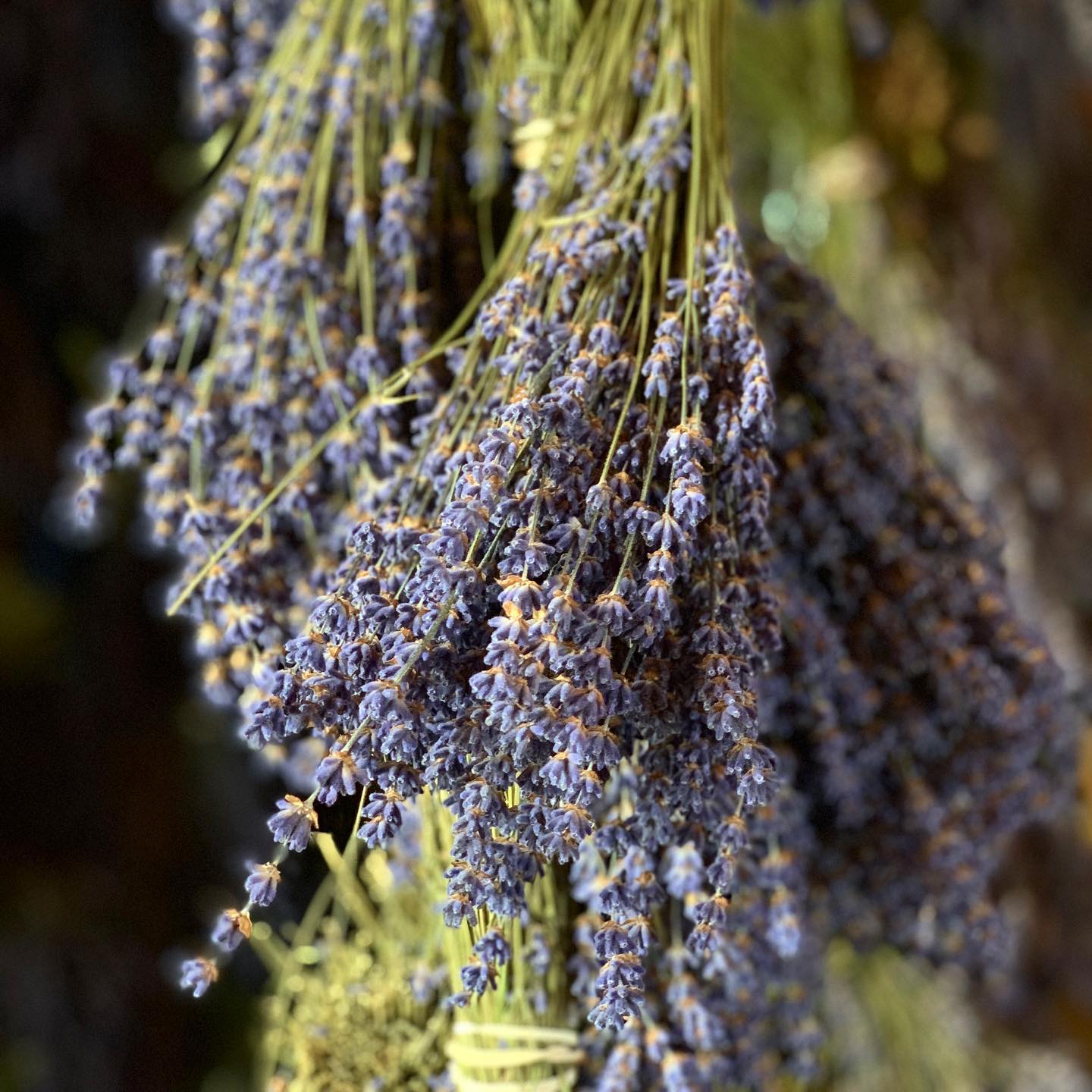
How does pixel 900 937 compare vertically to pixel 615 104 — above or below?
below

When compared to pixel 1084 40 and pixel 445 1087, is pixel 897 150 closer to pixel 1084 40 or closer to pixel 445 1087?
pixel 1084 40

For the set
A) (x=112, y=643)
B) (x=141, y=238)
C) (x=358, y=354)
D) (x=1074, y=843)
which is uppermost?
(x=141, y=238)

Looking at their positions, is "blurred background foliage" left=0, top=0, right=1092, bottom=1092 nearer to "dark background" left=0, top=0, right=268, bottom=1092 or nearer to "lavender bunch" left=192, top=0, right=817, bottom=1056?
"dark background" left=0, top=0, right=268, bottom=1092

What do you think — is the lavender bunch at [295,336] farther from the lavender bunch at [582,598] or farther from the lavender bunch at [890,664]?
the lavender bunch at [890,664]

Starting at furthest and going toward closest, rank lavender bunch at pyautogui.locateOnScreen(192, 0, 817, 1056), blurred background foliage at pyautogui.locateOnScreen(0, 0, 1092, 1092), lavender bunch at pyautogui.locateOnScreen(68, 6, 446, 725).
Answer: blurred background foliage at pyautogui.locateOnScreen(0, 0, 1092, 1092) < lavender bunch at pyautogui.locateOnScreen(68, 6, 446, 725) < lavender bunch at pyautogui.locateOnScreen(192, 0, 817, 1056)

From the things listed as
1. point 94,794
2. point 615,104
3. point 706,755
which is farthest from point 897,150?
point 94,794

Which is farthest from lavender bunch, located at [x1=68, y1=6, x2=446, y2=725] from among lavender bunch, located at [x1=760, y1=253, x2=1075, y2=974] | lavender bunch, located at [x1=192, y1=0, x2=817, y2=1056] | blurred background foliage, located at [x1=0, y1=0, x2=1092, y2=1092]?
blurred background foliage, located at [x1=0, y1=0, x2=1092, y2=1092]

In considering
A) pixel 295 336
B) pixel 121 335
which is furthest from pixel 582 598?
pixel 121 335
